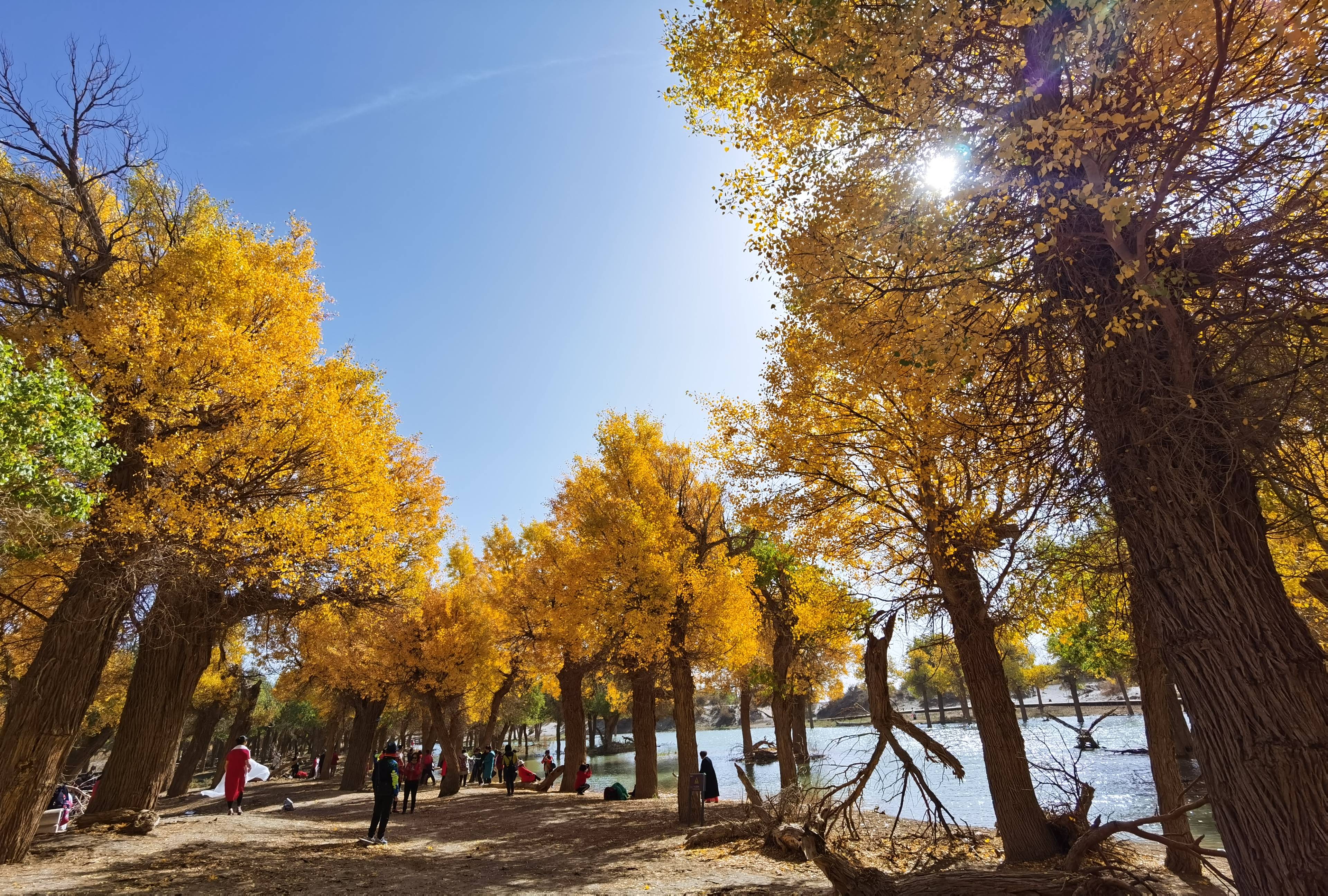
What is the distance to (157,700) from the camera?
36.1ft

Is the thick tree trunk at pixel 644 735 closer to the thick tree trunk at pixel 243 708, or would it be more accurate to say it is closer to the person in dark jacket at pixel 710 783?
the person in dark jacket at pixel 710 783

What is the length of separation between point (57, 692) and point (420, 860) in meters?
5.66

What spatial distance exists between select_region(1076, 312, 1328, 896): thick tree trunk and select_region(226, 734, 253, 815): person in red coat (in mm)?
17244

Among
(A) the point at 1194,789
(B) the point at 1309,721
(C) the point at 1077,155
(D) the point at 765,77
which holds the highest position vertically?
(D) the point at 765,77

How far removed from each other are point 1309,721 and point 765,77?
6347 mm

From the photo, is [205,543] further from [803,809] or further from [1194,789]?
[1194,789]

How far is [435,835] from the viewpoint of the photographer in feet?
41.9

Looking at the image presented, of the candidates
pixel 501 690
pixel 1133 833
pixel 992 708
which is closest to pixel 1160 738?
pixel 992 708

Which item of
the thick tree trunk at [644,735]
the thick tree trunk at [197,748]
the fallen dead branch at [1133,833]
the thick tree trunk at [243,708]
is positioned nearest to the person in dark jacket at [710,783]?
the thick tree trunk at [644,735]

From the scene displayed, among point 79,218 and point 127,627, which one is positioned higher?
point 79,218

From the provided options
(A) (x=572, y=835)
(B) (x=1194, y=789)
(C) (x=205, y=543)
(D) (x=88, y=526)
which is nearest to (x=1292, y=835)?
(C) (x=205, y=543)

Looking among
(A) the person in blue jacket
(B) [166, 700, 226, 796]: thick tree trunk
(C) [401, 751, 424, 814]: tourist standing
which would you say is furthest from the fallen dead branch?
(B) [166, 700, 226, 796]: thick tree trunk

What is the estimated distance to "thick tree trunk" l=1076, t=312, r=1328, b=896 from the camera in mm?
3297

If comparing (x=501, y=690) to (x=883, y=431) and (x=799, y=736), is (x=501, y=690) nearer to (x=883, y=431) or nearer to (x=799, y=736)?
(x=799, y=736)
